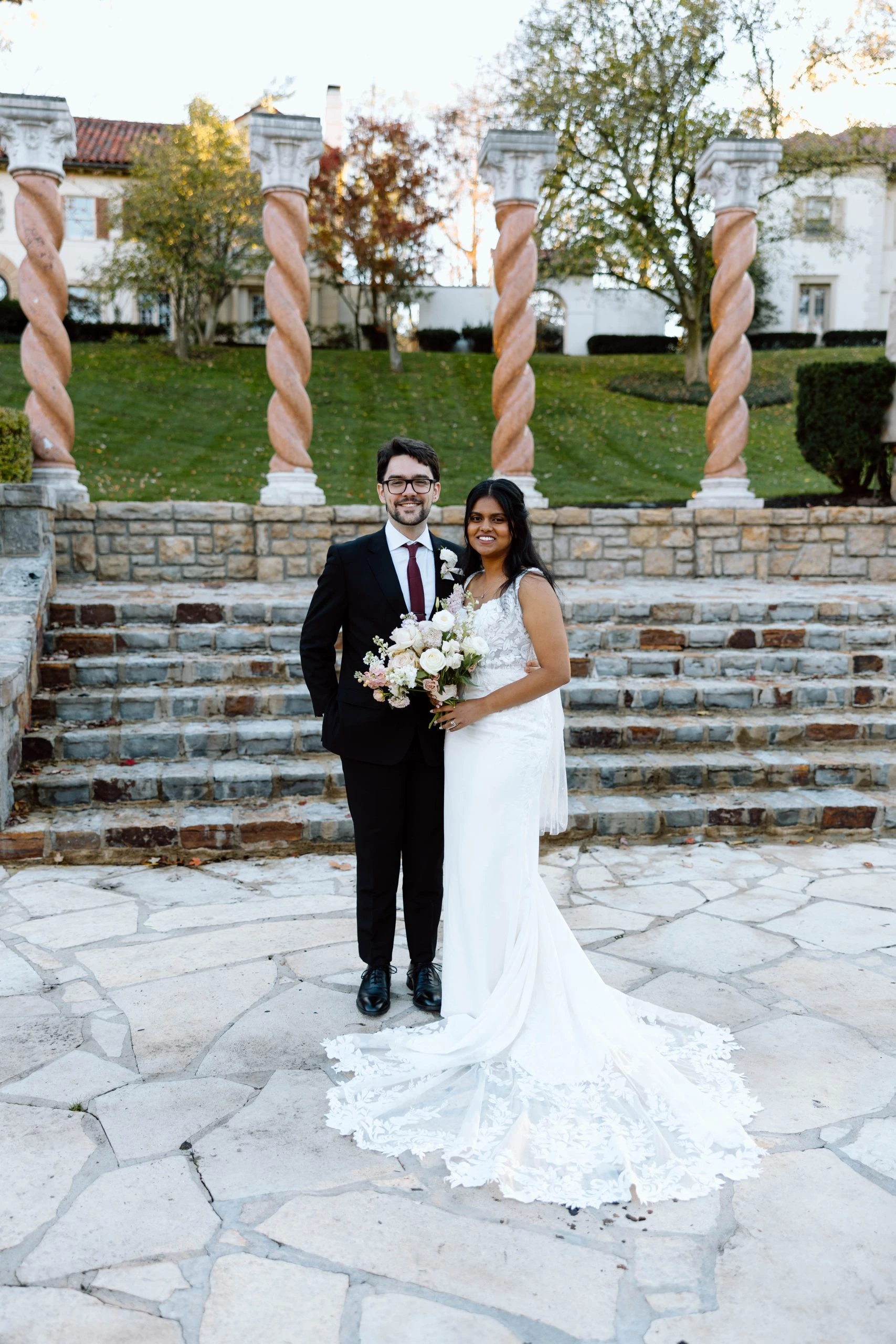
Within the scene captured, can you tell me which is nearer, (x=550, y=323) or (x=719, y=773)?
(x=719, y=773)

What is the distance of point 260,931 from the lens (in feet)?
13.8

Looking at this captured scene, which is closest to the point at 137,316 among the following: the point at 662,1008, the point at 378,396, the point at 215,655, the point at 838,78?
the point at 378,396

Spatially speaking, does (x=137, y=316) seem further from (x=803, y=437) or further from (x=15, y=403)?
(x=803, y=437)

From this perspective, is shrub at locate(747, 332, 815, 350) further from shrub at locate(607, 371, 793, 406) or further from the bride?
the bride

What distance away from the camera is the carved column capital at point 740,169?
31.2 ft

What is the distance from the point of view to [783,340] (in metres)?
29.8

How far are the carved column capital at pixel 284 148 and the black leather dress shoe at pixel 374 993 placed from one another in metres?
7.59

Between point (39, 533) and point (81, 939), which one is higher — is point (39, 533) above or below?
above

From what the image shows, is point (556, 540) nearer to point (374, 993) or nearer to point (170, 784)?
point (170, 784)

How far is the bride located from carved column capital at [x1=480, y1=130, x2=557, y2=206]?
739 cm

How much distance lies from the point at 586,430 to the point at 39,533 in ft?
48.1

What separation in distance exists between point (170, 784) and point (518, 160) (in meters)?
6.91

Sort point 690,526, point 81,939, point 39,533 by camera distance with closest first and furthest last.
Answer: point 81,939 < point 39,533 < point 690,526

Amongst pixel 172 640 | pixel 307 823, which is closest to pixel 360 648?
pixel 307 823
